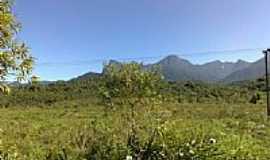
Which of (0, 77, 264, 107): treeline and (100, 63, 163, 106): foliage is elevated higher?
(100, 63, 163, 106): foliage

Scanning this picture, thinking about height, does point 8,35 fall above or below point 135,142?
above

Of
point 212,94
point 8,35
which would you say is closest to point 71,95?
point 212,94

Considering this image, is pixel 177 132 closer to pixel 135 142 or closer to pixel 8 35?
pixel 135 142

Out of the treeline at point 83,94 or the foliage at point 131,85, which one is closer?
the foliage at point 131,85

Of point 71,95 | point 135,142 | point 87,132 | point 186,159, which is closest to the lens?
point 186,159

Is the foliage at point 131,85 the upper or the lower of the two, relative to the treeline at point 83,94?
upper

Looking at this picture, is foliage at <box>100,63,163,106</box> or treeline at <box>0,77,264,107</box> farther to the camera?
treeline at <box>0,77,264,107</box>

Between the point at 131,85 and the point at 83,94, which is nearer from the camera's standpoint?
the point at 131,85

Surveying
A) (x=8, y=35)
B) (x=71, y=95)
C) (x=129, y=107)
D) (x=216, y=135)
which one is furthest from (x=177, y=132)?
(x=71, y=95)

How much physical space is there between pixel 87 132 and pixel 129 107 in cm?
119

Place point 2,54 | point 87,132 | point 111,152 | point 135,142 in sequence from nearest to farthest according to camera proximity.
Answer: point 2,54 → point 111,152 → point 135,142 → point 87,132

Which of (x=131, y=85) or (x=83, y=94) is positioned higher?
Result: (x=131, y=85)

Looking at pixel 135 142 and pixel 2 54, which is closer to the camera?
pixel 2 54

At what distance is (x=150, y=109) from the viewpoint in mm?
11594
